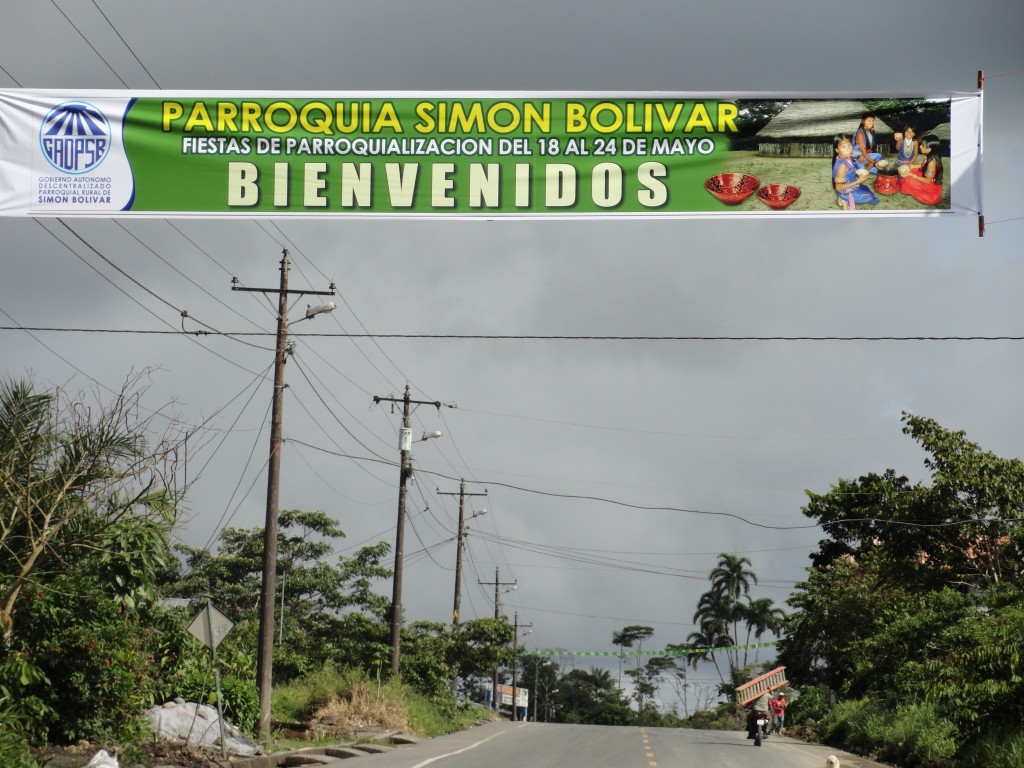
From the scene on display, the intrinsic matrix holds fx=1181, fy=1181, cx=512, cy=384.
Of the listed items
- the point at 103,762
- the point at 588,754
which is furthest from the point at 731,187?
the point at 588,754

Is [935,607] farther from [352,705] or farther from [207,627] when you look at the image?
[207,627]

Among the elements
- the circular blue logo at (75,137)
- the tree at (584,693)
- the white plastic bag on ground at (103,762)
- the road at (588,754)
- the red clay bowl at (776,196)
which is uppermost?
the circular blue logo at (75,137)

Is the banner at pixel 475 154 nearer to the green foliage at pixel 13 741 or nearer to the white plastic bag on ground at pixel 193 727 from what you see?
the green foliage at pixel 13 741

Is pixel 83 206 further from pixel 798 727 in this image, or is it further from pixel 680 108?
pixel 798 727

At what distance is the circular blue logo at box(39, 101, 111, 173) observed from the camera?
32.8ft

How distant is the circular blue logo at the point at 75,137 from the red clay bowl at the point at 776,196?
5556 millimetres

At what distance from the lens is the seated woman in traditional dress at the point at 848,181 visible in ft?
32.7

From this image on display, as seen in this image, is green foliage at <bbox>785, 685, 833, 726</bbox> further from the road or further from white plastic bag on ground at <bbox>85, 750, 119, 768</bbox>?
white plastic bag on ground at <bbox>85, 750, 119, 768</bbox>

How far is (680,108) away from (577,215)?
126 centimetres

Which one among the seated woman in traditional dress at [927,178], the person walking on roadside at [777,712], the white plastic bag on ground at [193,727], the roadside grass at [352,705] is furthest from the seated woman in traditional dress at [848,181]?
the person walking on roadside at [777,712]

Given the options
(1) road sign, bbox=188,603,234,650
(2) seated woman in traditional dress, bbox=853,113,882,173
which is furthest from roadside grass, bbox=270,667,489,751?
(2) seated woman in traditional dress, bbox=853,113,882,173

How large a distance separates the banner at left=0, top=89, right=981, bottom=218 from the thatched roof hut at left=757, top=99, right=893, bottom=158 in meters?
0.02

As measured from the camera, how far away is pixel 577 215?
389 inches

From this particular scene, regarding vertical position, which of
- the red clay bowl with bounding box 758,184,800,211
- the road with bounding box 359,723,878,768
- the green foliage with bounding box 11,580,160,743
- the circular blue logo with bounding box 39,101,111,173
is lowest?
the road with bounding box 359,723,878,768
